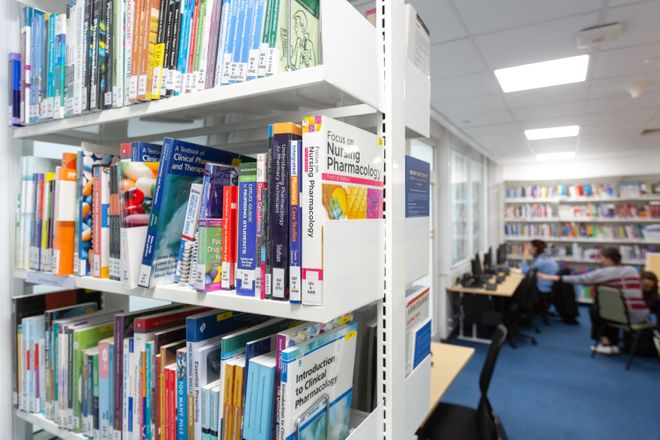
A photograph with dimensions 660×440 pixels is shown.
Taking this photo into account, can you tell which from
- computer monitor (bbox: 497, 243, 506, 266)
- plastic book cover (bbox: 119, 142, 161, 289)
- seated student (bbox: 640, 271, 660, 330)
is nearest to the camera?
plastic book cover (bbox: 119, 142, 161, 289)

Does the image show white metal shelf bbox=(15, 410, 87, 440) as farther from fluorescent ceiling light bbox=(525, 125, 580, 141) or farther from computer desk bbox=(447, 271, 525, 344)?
fluorescent ceiling light bbox=(525, 125, 580, 141)

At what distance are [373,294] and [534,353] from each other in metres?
4.95

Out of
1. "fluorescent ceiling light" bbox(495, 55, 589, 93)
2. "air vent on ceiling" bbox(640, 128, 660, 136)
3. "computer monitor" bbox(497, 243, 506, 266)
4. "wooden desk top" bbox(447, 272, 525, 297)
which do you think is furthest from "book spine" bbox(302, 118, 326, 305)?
"computer monitor" bbox(497, 243, 506, 266)

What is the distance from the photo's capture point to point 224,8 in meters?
0.82

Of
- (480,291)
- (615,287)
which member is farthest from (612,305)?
(480,291)

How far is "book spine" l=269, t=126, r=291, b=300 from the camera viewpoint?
0.71m

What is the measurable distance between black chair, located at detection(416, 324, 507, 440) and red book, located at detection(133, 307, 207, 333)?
1.57 metres

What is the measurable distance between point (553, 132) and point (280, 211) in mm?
5678

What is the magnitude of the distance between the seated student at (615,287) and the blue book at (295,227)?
16.8 feet

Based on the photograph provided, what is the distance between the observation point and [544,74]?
312 cm

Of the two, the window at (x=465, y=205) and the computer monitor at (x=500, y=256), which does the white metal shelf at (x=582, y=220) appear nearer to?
the window at (x=465, y=205)

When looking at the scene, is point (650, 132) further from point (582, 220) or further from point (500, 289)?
point (500, 289)

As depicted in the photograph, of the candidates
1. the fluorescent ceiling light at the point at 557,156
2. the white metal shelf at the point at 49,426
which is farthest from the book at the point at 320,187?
the fluorescent ceiling light at the point at 557,156

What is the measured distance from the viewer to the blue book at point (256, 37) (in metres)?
0.76
